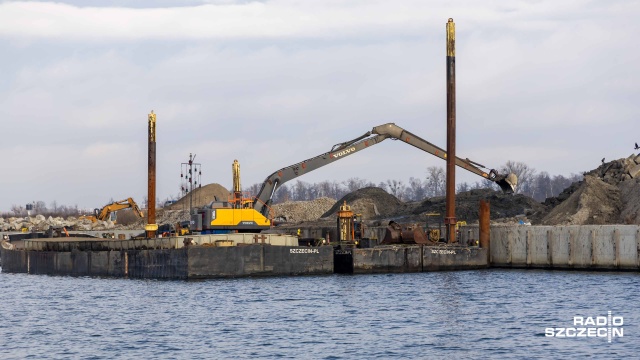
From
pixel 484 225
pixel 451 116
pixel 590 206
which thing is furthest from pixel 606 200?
pixel 451 116

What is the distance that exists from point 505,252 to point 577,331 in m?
30.4

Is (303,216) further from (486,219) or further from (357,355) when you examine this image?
(357,355)

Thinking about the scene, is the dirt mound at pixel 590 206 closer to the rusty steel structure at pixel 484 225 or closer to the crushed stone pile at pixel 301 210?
the rusty steel structure at pixel 484 225

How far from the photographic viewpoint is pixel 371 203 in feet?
399

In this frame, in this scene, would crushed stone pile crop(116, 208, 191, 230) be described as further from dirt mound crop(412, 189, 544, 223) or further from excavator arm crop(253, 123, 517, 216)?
excavator arm crop(253, 123, 517, 216)

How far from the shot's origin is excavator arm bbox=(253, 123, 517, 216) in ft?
257

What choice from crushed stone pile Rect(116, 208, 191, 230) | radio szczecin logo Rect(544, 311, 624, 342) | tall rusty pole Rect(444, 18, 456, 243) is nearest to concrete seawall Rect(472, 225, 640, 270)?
tall rusty pole Rect(444, 18, 456, 243)

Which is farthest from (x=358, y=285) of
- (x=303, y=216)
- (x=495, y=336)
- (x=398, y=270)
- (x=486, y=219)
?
(x=303, y=216)

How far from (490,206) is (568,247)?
4207cm

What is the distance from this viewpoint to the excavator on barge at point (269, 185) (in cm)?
7056

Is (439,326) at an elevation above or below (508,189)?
below

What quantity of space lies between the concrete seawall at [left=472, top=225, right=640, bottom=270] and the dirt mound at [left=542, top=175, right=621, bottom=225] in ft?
40.2

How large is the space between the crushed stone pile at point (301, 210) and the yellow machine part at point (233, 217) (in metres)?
61.1

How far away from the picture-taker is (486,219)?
7119 centimetres
